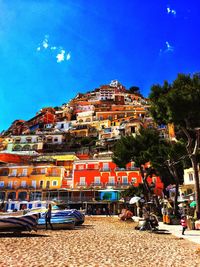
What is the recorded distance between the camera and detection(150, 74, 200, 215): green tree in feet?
55.7

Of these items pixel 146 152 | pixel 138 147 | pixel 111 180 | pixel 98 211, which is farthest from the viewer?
pixel 111 180

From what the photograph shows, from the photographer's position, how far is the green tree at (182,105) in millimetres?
16969

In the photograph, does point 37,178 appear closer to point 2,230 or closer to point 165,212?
point 165,212

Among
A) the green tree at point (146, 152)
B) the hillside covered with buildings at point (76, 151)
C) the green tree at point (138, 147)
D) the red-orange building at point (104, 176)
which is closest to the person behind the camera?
the green tree at point (146, 152)

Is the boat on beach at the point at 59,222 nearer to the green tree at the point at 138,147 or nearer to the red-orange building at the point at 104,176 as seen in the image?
the green tree at the point at 138,147

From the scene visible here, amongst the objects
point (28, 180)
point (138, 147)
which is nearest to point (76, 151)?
point (28, 180)

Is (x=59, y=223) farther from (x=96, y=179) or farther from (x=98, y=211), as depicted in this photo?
(x=96, y=179)

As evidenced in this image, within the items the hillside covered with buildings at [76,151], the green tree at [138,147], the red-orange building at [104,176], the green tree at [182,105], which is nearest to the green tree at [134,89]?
the hillside covered with buildings at [76,151]

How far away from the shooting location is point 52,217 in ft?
61.7

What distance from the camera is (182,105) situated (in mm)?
17062

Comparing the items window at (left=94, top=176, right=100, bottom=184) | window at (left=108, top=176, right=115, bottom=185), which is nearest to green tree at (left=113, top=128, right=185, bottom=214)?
window at (left=108, top=176, right=115, bottom=185)

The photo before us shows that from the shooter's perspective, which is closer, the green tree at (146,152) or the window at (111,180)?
the green tree at (146,152)

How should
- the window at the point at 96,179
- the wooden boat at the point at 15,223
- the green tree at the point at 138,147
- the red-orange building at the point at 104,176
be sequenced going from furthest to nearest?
the window at the point at 96,179 → the red-orange building at the point at 104,176 → the green tree at the point at 138,147 → the wooden boat at the point at 15,223

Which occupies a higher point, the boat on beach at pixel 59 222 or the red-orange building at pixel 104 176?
the red-orange building at pixel 104 176
